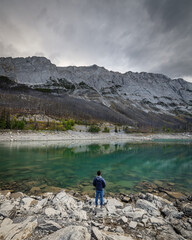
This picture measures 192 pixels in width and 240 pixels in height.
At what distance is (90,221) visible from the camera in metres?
6.47

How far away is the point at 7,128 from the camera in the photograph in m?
65.2

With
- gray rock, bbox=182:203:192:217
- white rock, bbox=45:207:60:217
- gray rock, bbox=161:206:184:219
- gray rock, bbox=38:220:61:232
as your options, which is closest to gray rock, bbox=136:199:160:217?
gray rock, bbox=161:206:184:219

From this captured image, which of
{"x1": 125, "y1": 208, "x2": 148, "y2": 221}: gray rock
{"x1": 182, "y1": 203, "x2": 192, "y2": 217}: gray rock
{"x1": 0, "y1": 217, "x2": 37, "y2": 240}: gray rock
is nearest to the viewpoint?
{"x1": 0, "y1": 217, "x2": 37, "y2": 240}: gray rock

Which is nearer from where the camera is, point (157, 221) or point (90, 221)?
point (90, 221)

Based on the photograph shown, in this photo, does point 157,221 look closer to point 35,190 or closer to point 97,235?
point 97,235

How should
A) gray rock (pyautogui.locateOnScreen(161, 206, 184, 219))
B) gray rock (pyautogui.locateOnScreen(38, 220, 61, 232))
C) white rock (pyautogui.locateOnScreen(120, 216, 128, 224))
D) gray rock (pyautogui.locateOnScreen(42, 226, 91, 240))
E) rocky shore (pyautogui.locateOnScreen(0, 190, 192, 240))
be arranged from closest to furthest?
gray rock (pyautogui.locateOnScreen(42, 226, 91, 240)) < rocky shore (pyautogui.locateOnScreen(0, 190, 192, 240)) < gray rock (pyautogui.locateOnScreen(38, 220, 61, 232)) < white rock (pyautogui.locateOnScreen(120, 216, 128, 224)) < gray rock (pyautogui.locateOnScreen(161, 206, 184, 219))

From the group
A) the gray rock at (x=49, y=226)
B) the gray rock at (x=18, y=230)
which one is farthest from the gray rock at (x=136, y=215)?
the gray rock at (x=18, y=230)

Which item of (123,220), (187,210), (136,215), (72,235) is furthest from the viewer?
(187,210)

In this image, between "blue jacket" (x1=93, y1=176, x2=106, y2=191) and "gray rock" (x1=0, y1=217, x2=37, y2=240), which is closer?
"gray rock" (x1=0, y1=217, x2=37, y2=240)

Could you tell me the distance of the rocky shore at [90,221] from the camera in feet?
17.0

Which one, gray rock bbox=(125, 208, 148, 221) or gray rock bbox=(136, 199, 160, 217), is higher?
gray rock bbox=(125, 208, 148, 221)

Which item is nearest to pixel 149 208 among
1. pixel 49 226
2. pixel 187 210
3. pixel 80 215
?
pixel 187 210

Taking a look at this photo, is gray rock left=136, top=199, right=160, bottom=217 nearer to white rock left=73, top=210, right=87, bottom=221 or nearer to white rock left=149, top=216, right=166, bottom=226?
white rock left=149, top=216, right=166, bottom=226

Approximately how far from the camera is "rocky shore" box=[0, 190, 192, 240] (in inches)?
204
